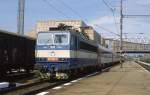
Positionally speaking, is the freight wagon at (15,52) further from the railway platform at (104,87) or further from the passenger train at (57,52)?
the railway platform at (104,87)

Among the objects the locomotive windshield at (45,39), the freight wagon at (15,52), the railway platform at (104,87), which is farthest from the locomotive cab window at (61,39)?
the freight wagon at (15,52)

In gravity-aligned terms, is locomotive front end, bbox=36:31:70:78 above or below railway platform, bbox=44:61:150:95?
above

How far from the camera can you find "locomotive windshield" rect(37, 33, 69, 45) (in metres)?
25.7

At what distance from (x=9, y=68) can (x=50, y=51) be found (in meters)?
4.22

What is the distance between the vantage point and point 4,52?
87.8 ft

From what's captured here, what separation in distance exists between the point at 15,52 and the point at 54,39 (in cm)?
452

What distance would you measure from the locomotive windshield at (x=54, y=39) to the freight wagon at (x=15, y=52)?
2.46 m

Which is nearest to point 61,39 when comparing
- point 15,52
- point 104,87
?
point 15,52

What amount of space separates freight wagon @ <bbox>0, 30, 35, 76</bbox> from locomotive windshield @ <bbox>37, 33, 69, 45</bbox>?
8.06 ft

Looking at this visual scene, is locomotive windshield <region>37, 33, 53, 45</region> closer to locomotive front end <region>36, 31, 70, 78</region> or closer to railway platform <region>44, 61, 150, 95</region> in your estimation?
locomotive front end <region>36, 31, 70, 78</region>

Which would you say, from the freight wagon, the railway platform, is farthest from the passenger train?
the freight wagon

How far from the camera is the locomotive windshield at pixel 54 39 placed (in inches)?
1010

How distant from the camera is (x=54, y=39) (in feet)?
84.4

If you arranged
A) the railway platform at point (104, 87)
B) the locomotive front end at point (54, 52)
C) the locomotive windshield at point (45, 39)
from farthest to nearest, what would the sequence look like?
the locomotive windshield at point (45, 39) < the locomotive front end at point (54, 52) < the railway platform at point (104, 87)
